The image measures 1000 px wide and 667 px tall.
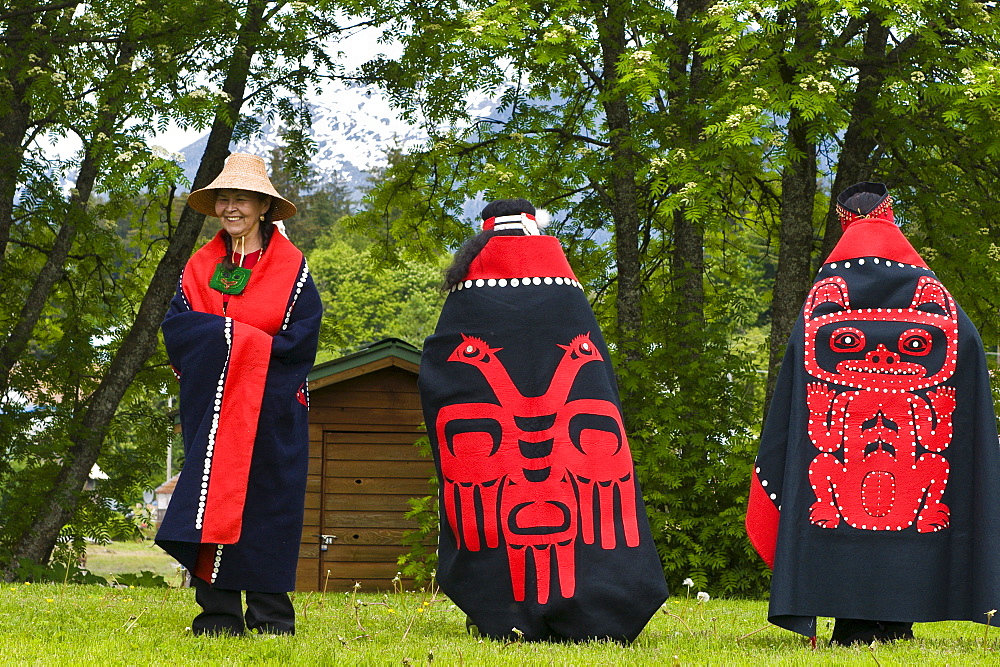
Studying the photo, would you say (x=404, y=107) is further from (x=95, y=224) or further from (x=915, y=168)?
(x=915, y=168)

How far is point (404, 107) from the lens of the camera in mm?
12945

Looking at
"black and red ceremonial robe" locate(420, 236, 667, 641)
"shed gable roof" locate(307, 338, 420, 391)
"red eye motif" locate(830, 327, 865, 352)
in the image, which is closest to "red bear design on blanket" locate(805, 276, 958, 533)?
"red eye motif" locate(830, 327, 865, 352)

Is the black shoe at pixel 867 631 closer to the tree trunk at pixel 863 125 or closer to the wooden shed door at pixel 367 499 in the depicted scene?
the tree trunk at pixel 863 125

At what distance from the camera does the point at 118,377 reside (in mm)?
12133

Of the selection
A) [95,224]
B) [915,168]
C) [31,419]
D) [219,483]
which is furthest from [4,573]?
[915,168]

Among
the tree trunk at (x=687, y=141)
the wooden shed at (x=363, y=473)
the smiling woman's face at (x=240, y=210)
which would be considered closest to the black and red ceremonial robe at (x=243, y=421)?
the smiling woman's face at (x=240, y=210)

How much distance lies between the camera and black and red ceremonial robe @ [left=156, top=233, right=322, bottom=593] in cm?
481

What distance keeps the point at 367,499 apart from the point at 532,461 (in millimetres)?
8981

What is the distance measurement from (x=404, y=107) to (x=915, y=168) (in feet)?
18.3

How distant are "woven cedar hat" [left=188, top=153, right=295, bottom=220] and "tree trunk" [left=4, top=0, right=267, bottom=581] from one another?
20.8 ft

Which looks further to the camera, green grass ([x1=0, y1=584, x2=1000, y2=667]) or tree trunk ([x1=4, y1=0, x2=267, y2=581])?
tree trunk ([x1=4, y1=0, x2=267, y2=581])

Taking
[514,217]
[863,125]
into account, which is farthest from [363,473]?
[514,217]

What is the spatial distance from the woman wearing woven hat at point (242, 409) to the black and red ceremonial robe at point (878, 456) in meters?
2.15

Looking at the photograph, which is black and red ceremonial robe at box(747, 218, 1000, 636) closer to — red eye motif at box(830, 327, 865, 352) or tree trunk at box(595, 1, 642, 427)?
red eye motif at box(830, 327, 865, 352)
